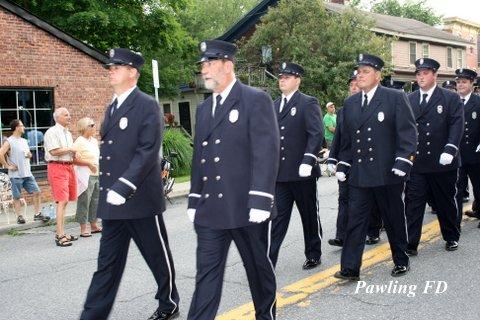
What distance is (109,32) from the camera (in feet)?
67.8

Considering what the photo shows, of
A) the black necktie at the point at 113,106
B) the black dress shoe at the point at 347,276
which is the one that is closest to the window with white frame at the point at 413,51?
the black dress shoe at the point at 347,276

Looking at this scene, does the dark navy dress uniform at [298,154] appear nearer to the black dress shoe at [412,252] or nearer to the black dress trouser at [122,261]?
the black dress shoe at [412,252]

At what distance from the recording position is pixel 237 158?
12.3 feet

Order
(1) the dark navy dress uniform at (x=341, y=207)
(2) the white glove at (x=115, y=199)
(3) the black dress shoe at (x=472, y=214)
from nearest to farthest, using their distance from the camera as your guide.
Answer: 1. (2) the white glove at (x=115, y=199)
2. (1) the dark navy dress uniform at (x=341, y=207)
3. (3) the black dress shoe at (x=472, y=214)

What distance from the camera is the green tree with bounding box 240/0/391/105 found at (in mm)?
23922

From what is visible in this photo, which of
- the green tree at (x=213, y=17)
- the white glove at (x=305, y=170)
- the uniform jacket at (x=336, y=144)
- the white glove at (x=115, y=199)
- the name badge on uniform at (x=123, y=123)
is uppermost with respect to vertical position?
the green tree at (x=213, y=17)

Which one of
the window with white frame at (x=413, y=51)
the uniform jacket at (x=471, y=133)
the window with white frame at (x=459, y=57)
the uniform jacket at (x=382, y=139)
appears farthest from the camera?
the window with white frame at (x=459, y=57)

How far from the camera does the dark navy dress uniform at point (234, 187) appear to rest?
364cm

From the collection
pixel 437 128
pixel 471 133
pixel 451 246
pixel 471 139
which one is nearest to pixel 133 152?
pixel 437 128

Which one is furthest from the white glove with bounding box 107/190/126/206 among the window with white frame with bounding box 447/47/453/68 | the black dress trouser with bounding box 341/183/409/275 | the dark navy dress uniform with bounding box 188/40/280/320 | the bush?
the window with white frame with bounding box 447/47/453/68

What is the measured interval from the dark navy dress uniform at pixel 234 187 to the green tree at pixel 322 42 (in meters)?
20.3

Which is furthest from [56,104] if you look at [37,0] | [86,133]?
[37,0]

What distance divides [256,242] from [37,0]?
1805cm

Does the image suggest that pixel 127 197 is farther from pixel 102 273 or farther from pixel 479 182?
pixel 479 182
